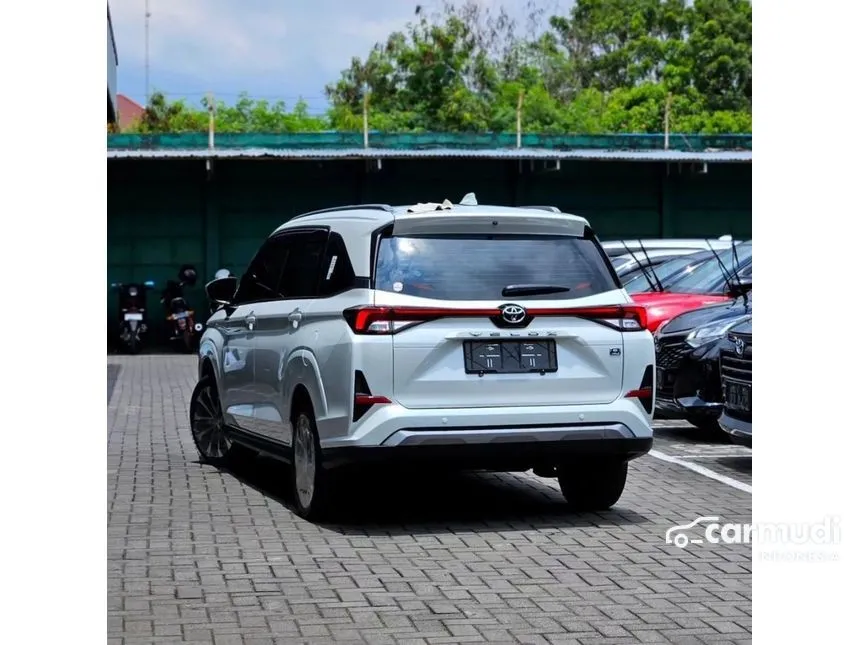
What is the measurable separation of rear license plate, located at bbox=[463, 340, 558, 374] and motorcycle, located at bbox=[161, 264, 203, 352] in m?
17.8

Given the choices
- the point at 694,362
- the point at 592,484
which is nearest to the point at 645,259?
the point at 694,362

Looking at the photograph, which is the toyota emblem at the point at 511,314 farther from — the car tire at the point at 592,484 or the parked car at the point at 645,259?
the parked car at the point at 645,259

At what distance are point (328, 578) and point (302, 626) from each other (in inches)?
37.3

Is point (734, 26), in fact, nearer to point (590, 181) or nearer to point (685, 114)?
point (685, 114)

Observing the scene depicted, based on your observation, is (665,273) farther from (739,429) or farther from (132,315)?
(132,315)

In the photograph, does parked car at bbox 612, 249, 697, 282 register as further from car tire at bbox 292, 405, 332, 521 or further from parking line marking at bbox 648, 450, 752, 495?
car tire at bbox 292, 405, 332, 521

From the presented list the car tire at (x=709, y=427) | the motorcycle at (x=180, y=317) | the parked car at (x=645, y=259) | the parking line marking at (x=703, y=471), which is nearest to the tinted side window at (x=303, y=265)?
the parking line marking at (x=703, y=471)

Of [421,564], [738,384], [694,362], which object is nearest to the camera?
[421,564]

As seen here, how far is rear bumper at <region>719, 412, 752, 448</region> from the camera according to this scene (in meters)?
10.3

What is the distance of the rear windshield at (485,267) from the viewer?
8164mm

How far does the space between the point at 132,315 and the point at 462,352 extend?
60.3ft

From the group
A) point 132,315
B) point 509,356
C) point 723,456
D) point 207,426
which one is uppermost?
point 509,356

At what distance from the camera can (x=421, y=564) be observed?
743 cm

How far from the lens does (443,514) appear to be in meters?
8.98
